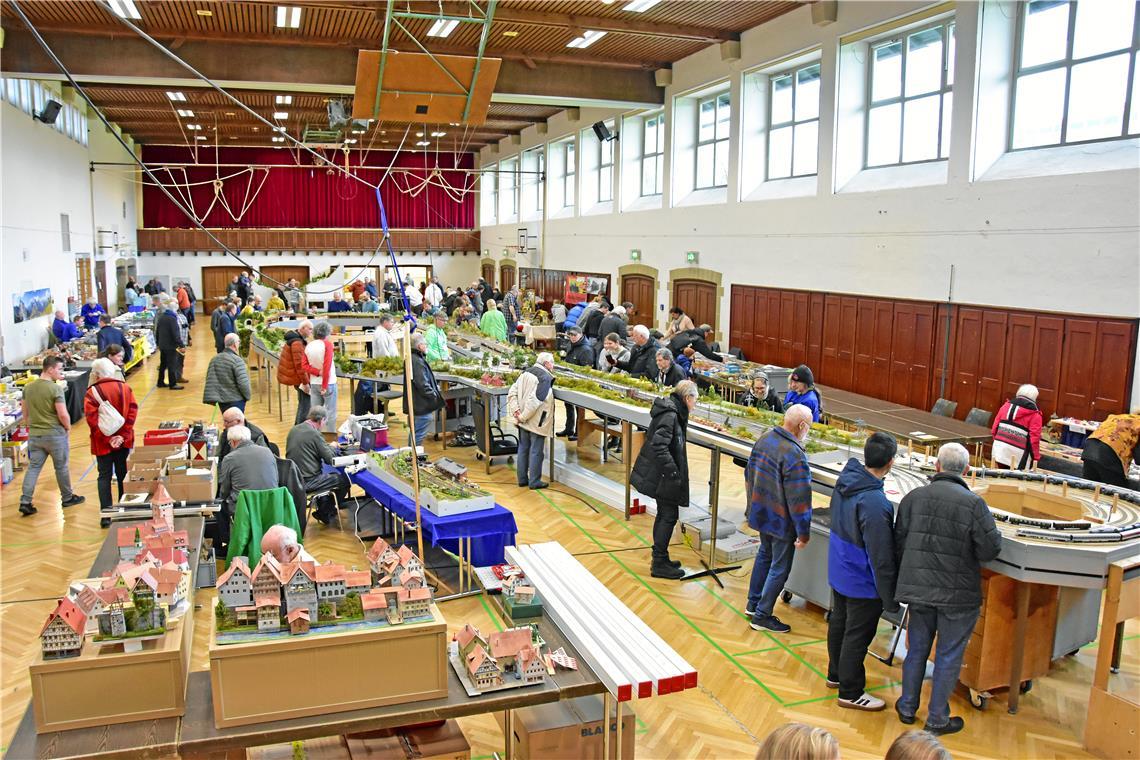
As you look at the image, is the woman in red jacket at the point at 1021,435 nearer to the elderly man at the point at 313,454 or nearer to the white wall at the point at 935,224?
the white wall at the point at 935,224

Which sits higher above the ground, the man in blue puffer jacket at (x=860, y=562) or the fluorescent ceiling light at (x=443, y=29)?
the fluorescent ceiling light at (x=443, y=29)

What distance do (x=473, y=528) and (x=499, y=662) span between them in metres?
2.83

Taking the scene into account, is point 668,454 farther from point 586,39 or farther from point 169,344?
point 169,344

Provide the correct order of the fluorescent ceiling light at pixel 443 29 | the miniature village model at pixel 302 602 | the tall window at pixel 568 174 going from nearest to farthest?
the miniature village model at pixel 302 602, the fluorescent ceiling light at pixel 443 29, the tall window at pixel 568 174

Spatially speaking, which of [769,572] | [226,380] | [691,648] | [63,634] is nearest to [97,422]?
[226,380]

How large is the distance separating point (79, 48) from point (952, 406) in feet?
47.0

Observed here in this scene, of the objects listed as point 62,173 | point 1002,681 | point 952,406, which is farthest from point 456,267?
point 1002,681

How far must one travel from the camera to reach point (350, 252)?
32844 millimetres

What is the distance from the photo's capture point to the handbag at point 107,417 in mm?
7461

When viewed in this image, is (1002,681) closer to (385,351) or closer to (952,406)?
(952,406)

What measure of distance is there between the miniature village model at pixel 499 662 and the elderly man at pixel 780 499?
2476 millimetres

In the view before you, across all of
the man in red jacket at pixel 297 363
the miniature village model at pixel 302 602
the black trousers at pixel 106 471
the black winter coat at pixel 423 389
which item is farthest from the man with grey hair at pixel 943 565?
the man in red jacket at pixel 297 363

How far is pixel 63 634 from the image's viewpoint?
3057 mm

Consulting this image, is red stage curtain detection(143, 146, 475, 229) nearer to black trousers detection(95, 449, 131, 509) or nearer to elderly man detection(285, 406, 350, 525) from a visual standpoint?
black trousers detection(95, 449, 131, 509)
